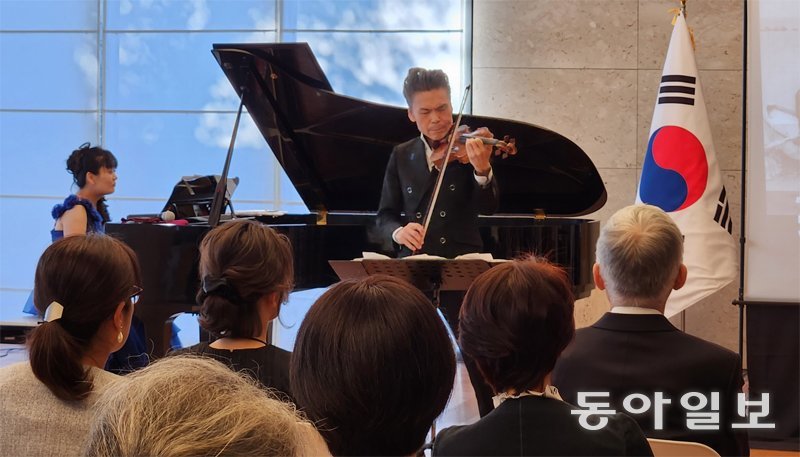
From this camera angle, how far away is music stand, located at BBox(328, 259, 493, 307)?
2912mm

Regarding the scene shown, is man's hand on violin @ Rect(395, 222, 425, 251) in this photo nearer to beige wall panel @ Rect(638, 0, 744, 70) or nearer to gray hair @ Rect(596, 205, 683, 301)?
gray hair @ Rect(596, 205, 683, 301)

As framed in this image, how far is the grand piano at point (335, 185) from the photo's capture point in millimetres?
3822

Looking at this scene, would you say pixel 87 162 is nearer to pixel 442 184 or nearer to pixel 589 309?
pixel 442 184

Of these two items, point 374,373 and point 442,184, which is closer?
point 374,373

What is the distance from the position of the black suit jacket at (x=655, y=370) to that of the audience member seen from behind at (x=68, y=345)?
3.02ft

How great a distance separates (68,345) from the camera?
1555 mm

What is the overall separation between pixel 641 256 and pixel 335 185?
303cm

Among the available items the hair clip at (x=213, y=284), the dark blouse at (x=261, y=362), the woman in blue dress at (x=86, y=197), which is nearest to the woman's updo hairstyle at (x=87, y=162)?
the woman in blue dress at (x=86, y=197)

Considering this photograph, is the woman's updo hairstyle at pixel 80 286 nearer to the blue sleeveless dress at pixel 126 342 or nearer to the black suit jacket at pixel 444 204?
the blue sleeveless dress at pixel 126 342

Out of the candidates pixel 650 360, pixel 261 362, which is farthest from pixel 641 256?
pixel 261 362

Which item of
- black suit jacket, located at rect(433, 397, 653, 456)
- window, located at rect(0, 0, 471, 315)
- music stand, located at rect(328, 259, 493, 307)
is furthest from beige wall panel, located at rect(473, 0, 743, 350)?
black suit jacket, located at rect(433, 397, 653, 456)

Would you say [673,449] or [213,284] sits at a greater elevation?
[213,284]

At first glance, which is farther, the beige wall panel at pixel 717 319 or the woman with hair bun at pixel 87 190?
the beige wall panel at pixel 717 319

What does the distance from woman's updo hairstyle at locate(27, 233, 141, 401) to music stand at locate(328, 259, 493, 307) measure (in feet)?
4.10
